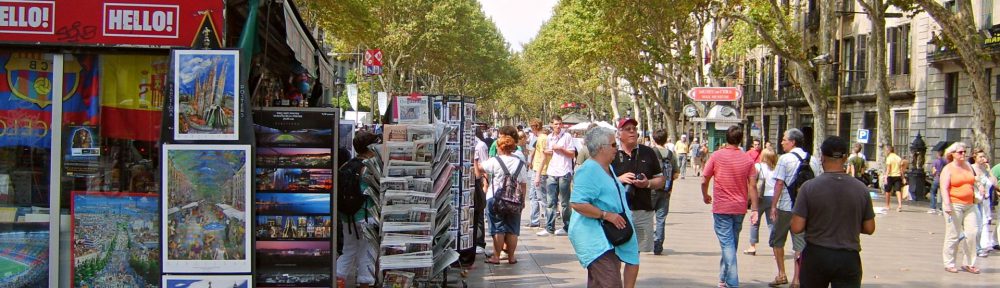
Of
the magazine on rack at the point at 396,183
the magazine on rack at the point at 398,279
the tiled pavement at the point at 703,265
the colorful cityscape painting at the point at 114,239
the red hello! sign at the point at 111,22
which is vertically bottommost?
the tiled pavement at the point at 703,265

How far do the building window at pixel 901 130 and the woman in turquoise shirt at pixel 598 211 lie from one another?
109 feet

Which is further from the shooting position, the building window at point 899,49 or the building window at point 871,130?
the building window at point 871,130

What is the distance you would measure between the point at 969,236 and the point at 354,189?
23.5ft

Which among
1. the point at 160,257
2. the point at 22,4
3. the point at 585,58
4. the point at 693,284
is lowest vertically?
the point at 693,284

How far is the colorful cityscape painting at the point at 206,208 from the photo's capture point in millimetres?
5754

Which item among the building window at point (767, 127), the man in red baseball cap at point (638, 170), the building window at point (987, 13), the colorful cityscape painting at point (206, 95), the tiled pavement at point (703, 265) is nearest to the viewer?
the colorful cityscape painting at point (206, 95)

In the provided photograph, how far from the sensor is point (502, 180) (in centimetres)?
996

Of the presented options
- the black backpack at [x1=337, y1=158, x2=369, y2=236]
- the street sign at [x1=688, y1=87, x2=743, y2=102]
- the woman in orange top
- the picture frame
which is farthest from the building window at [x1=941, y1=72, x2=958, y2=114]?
the picture frame

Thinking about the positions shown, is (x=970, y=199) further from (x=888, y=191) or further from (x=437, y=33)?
(x=437, y=33)

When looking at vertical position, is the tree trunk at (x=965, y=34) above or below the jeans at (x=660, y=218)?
above

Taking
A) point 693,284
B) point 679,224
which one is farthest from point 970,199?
point 679,224

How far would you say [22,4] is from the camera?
589 cm

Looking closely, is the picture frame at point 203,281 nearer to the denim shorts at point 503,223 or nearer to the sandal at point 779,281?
the denim shorts at point 503,223

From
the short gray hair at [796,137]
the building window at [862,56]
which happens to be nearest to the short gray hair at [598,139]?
the short gray hair at [796,137]
